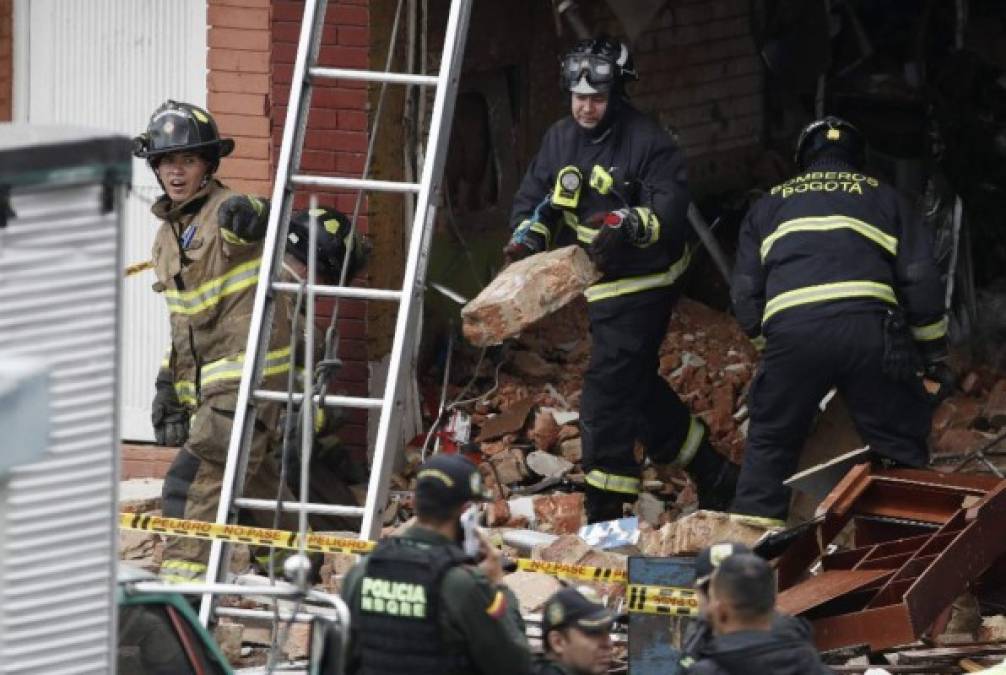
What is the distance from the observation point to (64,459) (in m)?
5.51

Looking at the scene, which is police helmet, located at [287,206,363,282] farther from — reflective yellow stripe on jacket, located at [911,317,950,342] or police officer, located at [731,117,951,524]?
reflective yellow stripe on jacket, located at [911,317,950,342]

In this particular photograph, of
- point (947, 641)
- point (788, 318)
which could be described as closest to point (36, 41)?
point (788, 318)

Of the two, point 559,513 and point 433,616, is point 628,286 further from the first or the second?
point 433,616

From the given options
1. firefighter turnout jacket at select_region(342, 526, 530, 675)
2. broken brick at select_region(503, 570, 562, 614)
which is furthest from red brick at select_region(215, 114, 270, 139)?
firefighter turnout jacket at select_region(342, 526, 530, 675)

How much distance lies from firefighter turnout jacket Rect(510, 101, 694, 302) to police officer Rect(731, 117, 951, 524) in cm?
58

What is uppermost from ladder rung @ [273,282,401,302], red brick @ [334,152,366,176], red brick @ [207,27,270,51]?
red brick @ [207,27,270,51]

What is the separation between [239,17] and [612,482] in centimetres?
280

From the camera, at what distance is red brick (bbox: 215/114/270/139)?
448 inches

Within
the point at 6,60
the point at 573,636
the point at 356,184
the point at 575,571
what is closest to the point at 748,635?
the point at 573,636

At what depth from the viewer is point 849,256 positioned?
10125 millimetres

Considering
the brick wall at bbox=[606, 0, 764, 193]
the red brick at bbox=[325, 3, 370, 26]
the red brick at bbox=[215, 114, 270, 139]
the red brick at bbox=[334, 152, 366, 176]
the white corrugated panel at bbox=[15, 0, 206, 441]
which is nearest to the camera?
the red brick at bbox=[325, 3, 370, 26]

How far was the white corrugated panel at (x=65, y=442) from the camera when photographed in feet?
17.6

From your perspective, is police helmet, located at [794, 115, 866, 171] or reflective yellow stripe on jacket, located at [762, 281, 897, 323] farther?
police helmet, located at [794, 115, 866, 171]

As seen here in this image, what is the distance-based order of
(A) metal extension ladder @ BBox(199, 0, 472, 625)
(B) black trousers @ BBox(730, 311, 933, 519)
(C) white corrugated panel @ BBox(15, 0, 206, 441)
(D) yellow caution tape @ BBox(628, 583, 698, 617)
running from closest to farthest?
(D) yellow caution tape @ BBox(628, 583, 698, 617) < (A) metal extension ladder @ BBox(199, 0, 472, 625) < (B) black trousers @ BBox(730, 311, 933, 519) < (C) white corrugated panel @ BBox(15, 0, 206, 441)
